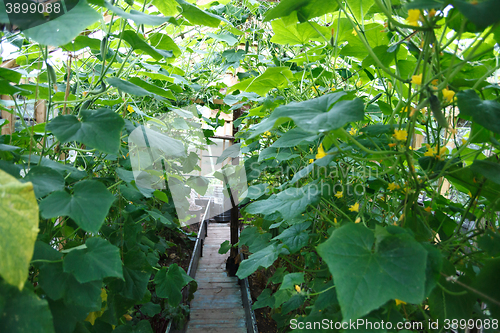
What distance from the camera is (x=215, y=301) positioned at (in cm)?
224

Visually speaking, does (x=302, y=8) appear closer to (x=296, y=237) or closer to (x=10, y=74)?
(x=296, y=237)

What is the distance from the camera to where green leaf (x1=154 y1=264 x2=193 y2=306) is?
1.12 metres

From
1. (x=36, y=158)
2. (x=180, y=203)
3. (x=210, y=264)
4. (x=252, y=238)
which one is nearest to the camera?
(x=36, y=158)

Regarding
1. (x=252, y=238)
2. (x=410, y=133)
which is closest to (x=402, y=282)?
(x=410, y=133)

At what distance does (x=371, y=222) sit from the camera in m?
0.77

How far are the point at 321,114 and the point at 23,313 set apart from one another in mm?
507

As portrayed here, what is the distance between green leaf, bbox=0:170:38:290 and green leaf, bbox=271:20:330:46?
0.92 metres

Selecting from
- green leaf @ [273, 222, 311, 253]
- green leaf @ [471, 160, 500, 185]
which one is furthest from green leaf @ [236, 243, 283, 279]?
green leaf @ [471, 160, 500, 185]

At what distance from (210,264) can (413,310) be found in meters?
2.51

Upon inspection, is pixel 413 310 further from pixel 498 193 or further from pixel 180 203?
pixel 180 203

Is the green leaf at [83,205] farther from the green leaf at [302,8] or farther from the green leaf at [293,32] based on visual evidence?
the green leaf at [293,32]

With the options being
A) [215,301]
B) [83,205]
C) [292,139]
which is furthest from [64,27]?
[215,301]

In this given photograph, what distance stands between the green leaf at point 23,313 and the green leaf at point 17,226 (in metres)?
0.10

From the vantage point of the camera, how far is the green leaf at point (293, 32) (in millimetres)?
1022
